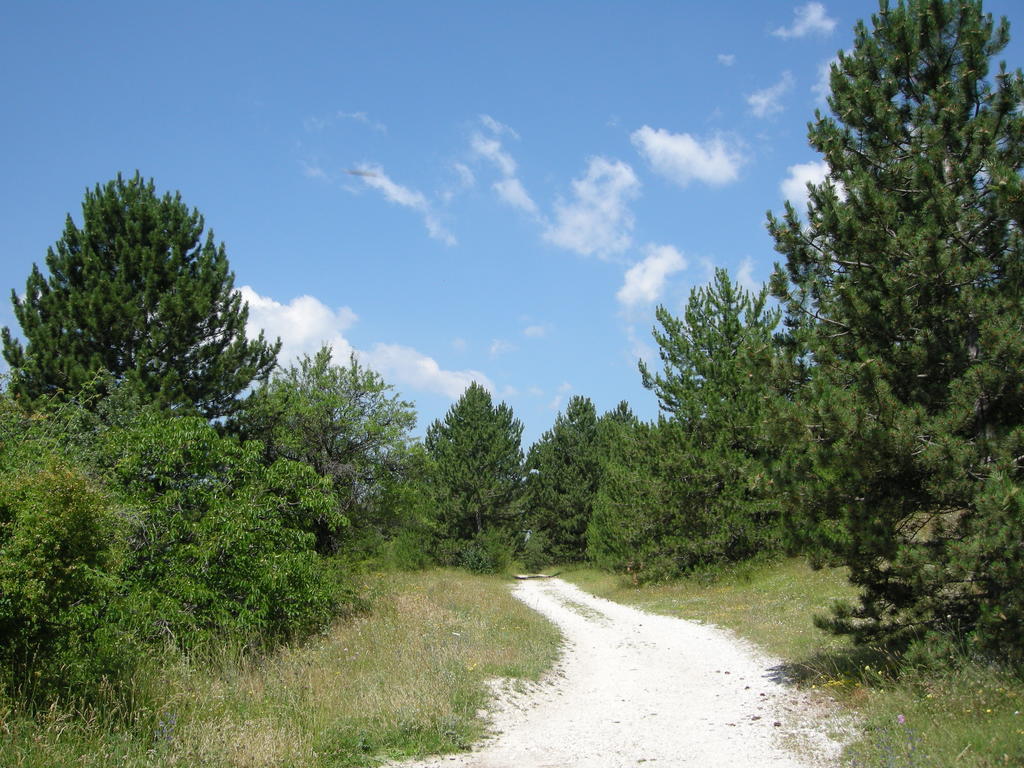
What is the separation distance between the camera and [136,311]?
755 inches

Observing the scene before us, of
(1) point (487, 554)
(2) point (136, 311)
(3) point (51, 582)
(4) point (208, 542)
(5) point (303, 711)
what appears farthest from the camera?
(1) point (487, 554)

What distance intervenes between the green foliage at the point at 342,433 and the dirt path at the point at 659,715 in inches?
501

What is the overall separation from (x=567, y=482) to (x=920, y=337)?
43549mm

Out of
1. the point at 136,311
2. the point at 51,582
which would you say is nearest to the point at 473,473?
the point at 136,311

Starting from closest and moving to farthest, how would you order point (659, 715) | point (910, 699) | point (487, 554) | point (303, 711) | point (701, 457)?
point (910, 699)
point (303, 711)
point (659, 715)
point (701, 457)
point (487, 554)

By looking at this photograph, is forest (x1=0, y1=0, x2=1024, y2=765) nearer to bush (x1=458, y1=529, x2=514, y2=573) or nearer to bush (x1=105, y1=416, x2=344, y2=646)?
bush (x1=105, y1=416, x2=344, y2=646)

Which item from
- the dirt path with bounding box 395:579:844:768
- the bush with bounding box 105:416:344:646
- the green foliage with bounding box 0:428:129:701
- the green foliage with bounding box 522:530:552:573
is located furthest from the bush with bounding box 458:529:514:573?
the green foliage with bounding box 0:428:129:701

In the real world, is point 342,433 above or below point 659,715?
above

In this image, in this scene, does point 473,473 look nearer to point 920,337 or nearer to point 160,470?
point 160,470

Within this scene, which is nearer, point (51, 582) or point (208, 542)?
point (51, 582)

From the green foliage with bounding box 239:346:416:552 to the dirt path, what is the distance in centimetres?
1272

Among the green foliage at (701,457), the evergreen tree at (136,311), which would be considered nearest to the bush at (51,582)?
the evergreen tree at (136,311)

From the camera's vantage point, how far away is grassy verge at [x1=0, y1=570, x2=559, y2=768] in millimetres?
5734

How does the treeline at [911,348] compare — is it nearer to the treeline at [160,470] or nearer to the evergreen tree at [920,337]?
the evergreen tree at [920,337]
